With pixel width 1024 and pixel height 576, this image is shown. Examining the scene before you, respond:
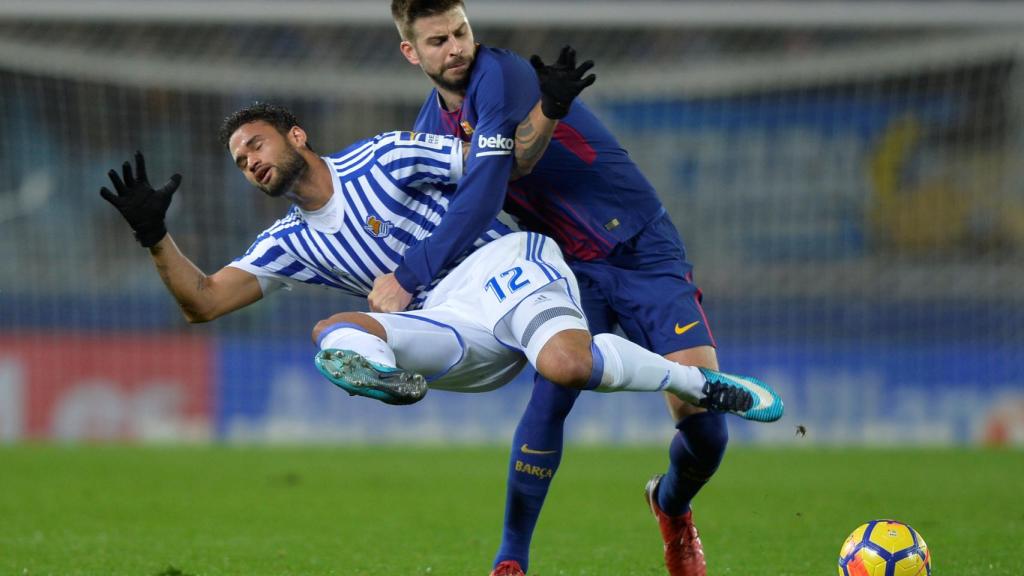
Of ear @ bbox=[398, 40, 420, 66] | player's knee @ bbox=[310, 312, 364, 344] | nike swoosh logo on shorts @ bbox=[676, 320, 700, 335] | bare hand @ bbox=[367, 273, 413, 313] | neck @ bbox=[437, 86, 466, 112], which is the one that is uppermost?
ear @ bbox=[398, 40, 420, 66]

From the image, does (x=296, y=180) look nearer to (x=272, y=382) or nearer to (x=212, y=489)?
(x=212, y=489)

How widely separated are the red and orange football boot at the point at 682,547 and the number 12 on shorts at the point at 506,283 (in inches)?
46.6

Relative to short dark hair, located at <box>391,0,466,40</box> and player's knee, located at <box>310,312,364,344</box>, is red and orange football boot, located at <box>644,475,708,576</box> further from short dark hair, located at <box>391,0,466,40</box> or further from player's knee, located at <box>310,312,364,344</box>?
short dark hair, located at <box>391,0,466,40</box>

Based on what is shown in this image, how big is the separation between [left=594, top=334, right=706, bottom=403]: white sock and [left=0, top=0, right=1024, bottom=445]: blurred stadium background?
8.81m

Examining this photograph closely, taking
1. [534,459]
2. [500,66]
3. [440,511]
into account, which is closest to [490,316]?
[534,459]

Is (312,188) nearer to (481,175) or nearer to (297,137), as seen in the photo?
(297,137)

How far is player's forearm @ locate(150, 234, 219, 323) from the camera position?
4.95 m

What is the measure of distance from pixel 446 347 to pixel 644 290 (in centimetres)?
92

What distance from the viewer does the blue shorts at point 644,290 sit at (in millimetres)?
5180

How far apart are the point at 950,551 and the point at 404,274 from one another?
288 centimetres

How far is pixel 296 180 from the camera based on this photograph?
4926 mm

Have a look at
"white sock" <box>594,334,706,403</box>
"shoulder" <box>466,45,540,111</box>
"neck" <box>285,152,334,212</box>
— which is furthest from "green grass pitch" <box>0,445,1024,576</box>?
"shoulder" <box>466,45,540,111</box>

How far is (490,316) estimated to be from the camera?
4762 mm

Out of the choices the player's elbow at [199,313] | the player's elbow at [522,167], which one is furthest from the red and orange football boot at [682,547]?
the player's elbow at [199,313]
